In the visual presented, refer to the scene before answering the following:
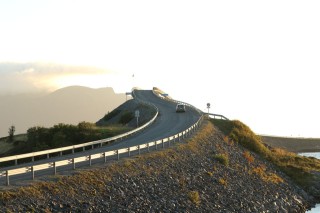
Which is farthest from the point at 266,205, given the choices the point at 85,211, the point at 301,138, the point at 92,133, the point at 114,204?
the point at 301,138

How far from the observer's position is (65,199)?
854 inches

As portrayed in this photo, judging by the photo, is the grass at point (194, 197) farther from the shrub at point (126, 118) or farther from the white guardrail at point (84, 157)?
the shrub at point (126, 118)

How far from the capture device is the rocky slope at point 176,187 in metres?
21.7

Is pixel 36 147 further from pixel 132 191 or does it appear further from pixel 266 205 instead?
pixel 132 191

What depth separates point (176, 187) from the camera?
31.5m

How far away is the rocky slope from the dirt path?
3148 inches

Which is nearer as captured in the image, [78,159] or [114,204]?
[114,204]

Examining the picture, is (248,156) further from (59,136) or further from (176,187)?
(176,187)

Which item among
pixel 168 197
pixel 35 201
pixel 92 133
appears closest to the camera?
pixel 35 201

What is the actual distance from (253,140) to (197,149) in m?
19.8

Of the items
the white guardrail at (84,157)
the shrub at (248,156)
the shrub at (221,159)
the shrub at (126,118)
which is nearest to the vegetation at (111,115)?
the shrub at (126,118)

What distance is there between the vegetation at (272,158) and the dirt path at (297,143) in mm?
63350

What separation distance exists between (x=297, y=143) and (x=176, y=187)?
115 metres

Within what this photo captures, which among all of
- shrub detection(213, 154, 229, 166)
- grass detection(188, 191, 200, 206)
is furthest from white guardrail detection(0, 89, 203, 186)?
grass detection(188, 191, 200, 206)
